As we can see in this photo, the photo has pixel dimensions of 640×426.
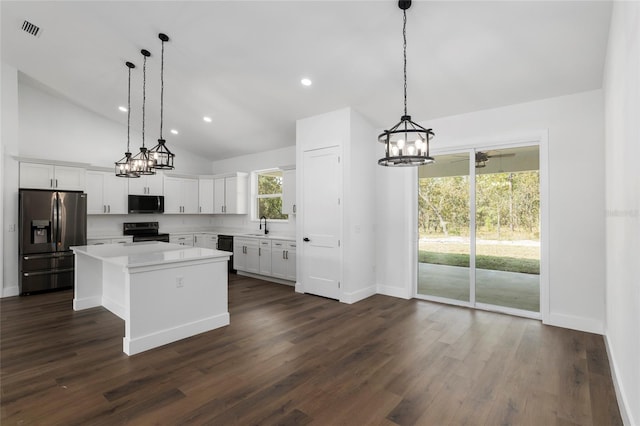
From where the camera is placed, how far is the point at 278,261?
20.2 ft

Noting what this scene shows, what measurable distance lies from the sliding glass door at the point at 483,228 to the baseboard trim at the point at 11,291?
21.5 feet

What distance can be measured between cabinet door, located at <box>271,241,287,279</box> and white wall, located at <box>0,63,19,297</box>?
4.21 meters

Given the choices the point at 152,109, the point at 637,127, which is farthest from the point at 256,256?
the point at 637,127

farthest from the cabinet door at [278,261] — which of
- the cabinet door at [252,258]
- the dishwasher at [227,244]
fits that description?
the dishwasher at [227,244]

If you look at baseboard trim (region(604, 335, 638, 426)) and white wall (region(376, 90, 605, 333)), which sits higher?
white wall (region(376, 90, 605, 333))

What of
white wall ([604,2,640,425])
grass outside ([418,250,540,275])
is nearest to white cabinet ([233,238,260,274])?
grass outside ([418,250,540,275])

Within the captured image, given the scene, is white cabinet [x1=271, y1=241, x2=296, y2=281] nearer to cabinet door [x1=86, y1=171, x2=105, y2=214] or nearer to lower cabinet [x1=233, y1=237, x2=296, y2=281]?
lower cabinet [x1=233, y1=237, x2=296, y2=281]

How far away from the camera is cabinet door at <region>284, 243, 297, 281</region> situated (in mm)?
5883

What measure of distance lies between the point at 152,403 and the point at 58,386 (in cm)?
87

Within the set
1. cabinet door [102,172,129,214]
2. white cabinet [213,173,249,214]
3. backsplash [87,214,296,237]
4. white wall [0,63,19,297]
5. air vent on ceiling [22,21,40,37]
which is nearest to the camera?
air vent on ceiling [22,21,40,37]

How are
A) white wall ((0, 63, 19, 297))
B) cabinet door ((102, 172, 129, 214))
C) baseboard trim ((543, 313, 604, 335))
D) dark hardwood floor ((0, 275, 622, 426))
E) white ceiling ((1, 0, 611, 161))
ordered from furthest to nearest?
cabinet door ((102, 172, 129, 214)) → white wall ((0, 63, 19, 297)) → baseboard trim ((543, 313, 604, 335)) → white ceiling ((1, 0, 611, 161)) → dark hardwood floor ((0, 275, 622, 426))

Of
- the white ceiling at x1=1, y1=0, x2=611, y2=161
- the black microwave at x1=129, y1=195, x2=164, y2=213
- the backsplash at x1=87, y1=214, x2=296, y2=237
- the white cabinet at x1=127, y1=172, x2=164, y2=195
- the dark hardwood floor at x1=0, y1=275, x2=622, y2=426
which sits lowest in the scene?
the dark hardwood floor at x1=0, y1=275, x2=622, y2=426

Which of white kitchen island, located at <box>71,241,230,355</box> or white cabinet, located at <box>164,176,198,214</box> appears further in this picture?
white cabinet, located at <box>164,176,198,214</box>

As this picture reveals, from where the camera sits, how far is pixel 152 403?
2.28 m
